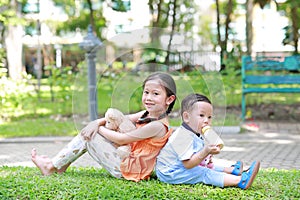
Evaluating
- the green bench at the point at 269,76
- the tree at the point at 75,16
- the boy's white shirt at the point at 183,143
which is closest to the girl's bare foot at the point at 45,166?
the boy's white shirt at the point at 183,143

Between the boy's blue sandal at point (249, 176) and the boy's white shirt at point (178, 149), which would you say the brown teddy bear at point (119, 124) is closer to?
the boy's white shirt at point (178, 149)

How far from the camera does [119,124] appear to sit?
429 centimetres

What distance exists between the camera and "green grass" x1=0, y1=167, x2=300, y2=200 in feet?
13.0

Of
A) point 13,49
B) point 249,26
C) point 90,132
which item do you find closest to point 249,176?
point 90,132

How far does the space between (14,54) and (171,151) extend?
1094 cm

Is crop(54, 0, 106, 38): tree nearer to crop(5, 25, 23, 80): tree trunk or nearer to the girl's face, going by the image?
crop(5, 25, 23, 80): tree trunk

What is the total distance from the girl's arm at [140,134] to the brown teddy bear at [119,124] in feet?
0.21

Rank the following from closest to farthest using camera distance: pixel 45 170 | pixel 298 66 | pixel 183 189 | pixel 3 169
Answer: pixel 183 189, pixel 45 170, pixel 3 169, pixel 298 66

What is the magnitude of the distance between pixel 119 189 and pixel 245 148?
3.96 meters

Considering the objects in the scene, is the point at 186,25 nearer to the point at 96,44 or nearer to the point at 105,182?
the point at 96,44

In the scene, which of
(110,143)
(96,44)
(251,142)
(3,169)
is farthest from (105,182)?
(96,44)

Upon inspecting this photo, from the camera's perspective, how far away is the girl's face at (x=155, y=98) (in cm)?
416

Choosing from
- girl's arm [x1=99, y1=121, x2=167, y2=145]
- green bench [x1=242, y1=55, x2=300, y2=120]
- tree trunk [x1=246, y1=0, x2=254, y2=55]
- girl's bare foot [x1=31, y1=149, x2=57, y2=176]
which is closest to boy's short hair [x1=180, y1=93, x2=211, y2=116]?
girl's arm [x1=99, y1=121, x2=167, y2=145]

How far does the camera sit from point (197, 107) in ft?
13.5
